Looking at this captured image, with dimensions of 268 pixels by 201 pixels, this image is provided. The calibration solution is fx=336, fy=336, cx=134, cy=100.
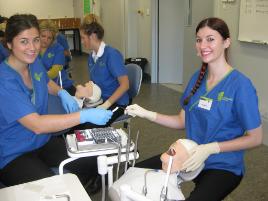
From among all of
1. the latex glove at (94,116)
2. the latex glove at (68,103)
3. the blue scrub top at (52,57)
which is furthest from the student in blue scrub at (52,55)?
the latex glove at (94,116)

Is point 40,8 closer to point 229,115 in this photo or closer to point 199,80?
point 199,80

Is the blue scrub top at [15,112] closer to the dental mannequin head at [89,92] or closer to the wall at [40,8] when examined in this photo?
the dental mannequin head at [89,92]

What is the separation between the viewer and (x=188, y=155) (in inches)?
52.1

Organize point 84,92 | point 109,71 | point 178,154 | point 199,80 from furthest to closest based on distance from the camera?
1. point 109,71
2. point 84,92
3. point 199,80
4. point 178,154

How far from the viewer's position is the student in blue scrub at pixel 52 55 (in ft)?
10.2

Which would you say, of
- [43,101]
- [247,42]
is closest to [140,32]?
[247,42]

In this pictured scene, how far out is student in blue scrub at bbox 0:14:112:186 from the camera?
1517mm

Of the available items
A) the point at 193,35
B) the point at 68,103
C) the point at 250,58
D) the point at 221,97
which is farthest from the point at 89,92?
the point at 193,35

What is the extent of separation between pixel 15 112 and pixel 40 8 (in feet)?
28.3

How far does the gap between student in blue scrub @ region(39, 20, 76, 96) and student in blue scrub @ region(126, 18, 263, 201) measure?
1.75 m

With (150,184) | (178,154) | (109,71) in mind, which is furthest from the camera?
(109,71)

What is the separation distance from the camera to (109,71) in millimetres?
2574

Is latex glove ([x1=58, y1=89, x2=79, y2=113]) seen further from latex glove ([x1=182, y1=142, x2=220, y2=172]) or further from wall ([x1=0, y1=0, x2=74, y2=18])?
wall ([x1=0, y1=0, x2=74, y2=18])

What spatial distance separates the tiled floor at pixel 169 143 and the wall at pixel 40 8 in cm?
449
